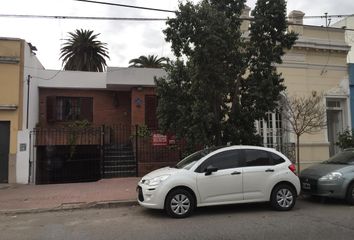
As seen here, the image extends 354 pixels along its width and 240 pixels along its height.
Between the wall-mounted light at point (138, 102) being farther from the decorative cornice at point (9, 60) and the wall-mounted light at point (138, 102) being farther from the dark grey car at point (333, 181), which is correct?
the dark grey car at point (333, 181)

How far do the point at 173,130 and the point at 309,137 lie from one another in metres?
8.02

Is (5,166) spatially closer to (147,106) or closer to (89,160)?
(89,160)

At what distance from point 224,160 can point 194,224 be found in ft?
6.36

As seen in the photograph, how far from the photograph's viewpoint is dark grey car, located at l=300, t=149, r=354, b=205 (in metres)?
9.95

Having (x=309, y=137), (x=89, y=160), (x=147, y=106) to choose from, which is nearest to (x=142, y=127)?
(x=147, y=106)

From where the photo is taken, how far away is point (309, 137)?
17.2 meters

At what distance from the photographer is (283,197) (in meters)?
9.41

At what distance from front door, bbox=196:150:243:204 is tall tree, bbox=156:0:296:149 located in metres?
1.99

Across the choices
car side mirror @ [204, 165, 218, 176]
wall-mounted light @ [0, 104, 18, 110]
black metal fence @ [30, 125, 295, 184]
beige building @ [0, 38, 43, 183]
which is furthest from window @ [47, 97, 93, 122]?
car side mirror @ [204, 165, 218, 176]

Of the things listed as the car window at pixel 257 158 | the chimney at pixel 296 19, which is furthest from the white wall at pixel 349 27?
the car window at pixel 257 158

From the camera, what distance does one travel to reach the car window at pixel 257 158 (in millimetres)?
9461

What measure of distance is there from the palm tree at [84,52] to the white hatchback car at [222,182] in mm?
24067

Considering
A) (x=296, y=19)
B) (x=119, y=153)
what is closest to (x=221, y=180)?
(x=119, y=153)

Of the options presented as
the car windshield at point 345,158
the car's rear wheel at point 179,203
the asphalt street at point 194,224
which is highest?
the car windshield at point 345,158
